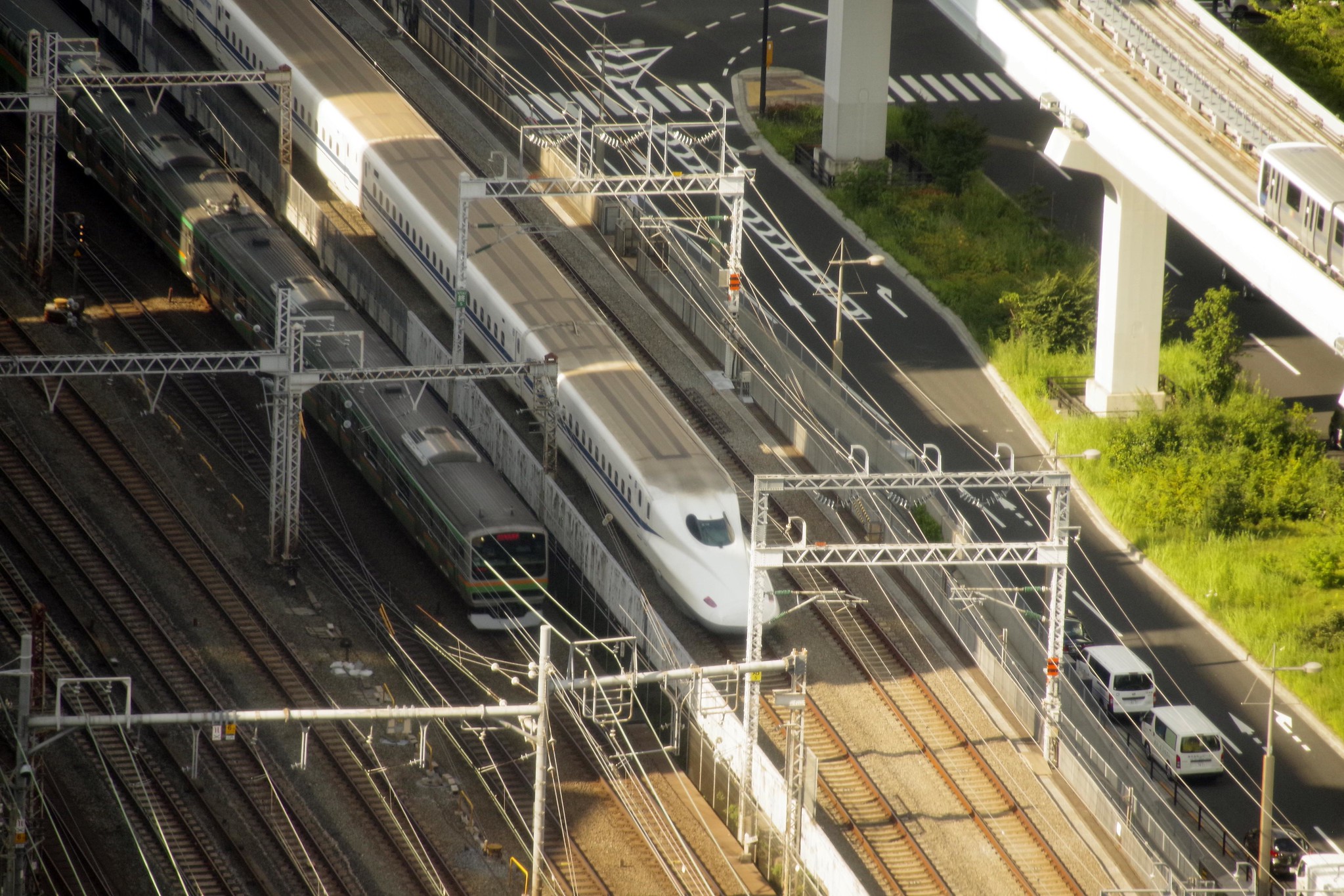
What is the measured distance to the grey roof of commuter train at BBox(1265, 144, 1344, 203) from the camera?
64250 millimetres

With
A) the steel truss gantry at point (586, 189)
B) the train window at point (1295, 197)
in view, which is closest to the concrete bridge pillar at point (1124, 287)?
the steel truss gantry at point (586, 189)

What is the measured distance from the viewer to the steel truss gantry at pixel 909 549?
56594 millimetres

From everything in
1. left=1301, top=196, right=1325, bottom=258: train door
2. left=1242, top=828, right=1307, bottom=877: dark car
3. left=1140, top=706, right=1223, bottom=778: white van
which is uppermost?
left=1301, top=196, right=1325, bottom=258: train door

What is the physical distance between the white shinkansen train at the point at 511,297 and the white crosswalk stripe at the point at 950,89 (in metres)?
27.0

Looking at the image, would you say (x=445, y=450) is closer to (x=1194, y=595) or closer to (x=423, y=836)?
(x=423, y=836)

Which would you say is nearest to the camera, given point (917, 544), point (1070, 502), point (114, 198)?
point (917, 544)

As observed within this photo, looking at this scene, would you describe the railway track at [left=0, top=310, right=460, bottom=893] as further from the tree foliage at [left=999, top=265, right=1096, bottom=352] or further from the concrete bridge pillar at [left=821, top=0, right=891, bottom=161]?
the concrete bridge pillar at [left=821, top=0, right=891, bottom=161]

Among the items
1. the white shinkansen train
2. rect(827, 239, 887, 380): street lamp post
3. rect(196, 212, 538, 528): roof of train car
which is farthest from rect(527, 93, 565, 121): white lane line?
rect(196, 212, 538, 528): roof of train car

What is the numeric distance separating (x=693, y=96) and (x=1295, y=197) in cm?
4078

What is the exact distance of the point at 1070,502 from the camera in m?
76.4

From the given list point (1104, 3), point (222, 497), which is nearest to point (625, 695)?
point (222, 497)

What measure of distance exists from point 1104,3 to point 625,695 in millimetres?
31536

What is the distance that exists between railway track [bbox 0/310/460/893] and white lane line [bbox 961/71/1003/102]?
48075 millimetres

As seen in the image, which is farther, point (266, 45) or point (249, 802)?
point (266, 45)
